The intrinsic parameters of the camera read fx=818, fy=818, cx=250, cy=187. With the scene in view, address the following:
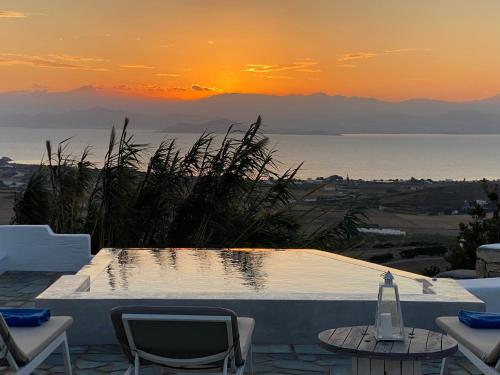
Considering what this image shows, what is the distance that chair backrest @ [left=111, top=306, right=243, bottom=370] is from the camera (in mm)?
4145

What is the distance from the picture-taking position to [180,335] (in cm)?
422

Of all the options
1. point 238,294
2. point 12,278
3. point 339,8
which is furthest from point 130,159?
point 339,8

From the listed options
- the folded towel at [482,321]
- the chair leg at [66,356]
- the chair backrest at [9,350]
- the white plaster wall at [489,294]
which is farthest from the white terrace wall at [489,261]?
the chair backrest at [9,350]

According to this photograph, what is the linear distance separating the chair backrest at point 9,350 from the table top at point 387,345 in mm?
1499

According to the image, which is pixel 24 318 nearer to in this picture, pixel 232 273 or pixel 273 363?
pixel 273 363

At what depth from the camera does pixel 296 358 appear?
5590 millimetres

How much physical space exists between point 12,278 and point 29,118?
38.9 metres

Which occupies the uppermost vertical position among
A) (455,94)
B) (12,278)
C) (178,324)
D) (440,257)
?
(455,94)

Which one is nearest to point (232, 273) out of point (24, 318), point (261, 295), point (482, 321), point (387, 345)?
point (261, 295)

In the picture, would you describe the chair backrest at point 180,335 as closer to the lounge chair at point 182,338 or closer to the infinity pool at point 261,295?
the lounge chair at point 182,338

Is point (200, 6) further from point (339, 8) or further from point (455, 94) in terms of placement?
point (455, 94)

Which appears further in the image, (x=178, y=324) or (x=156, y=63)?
(x=156, y=63)

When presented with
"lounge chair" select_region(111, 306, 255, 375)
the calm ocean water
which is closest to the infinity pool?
"lounge chair" select_region(111, 306, 255, 375)

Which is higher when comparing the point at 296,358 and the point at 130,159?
the point at 130,159
